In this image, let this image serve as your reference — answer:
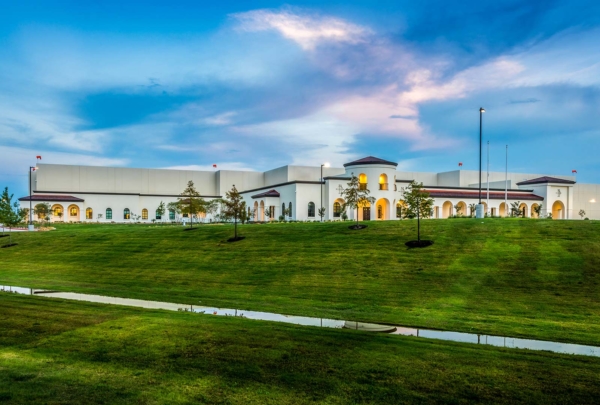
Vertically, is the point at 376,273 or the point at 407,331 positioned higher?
the point at 376,273

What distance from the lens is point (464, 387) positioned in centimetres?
665

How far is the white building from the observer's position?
5488 centimetres

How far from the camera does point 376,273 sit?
19.6 m

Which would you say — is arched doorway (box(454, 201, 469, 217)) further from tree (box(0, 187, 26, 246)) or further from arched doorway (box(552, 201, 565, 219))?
tree (box(0, 187, 26, 246))

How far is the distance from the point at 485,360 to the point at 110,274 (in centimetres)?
2038

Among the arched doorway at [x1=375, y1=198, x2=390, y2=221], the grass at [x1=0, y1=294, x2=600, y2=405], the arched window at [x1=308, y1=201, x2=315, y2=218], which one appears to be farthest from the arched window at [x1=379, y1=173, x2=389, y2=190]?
the grass at [x1=0, y1=294, x2=600, y2=405]

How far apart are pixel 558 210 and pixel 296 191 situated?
3979 centimetres

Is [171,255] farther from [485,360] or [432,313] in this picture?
[485,360]

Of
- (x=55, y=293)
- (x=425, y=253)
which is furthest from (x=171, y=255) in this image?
(x=425, y=253)

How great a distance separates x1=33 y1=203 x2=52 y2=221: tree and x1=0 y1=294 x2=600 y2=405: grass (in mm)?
60007

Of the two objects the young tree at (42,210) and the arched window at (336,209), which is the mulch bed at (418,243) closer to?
the arched window at (336,209)

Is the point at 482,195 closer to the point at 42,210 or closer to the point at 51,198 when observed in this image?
the point at 42,210

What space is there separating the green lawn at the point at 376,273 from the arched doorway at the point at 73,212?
40016 millimetres

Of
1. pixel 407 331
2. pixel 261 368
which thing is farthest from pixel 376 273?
pixel 261 368
